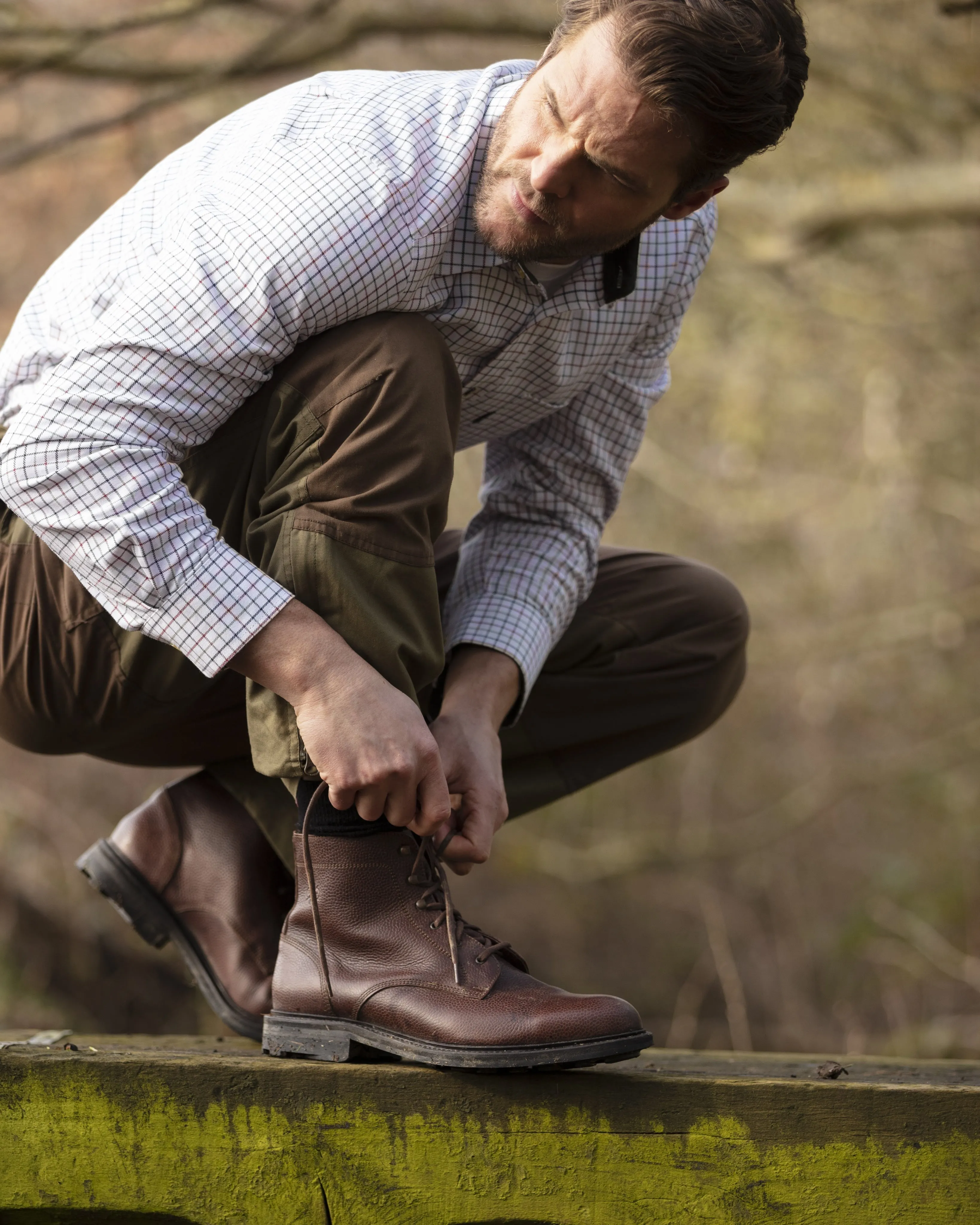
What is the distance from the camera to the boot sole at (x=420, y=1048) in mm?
1374

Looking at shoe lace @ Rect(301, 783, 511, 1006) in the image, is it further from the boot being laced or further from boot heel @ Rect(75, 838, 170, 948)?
boot heel @ Rect(75, 838, 170, 948)

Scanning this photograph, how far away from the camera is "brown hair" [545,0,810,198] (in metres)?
1.43

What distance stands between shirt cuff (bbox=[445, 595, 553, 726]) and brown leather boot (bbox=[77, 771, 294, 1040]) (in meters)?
0.43

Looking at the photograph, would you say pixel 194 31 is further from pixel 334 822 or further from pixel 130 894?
pixel 334 822

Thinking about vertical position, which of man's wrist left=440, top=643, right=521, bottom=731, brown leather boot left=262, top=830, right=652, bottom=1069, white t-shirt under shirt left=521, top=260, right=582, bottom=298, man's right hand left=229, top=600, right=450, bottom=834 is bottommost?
brown leather boot left=262, top=830, right=652, bottom=1069

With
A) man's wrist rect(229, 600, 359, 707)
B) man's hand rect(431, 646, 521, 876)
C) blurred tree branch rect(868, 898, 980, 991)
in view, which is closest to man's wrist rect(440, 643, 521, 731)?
man's hand rect(431, 646, 521, 876)

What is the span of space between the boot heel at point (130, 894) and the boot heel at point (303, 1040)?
1.40 ft

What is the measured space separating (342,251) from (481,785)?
67 centimetres

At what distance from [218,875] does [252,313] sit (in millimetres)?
859

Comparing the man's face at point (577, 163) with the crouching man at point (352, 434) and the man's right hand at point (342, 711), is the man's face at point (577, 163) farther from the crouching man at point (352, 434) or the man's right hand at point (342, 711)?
the man's right hand at point (342, 711)

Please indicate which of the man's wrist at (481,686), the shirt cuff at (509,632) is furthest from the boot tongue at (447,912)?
the shirt cuff at (509,632)

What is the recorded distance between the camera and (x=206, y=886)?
1877mm

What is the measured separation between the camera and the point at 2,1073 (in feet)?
4.79

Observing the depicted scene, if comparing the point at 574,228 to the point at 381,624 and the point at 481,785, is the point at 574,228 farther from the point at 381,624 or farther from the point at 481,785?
the point at 481,785
